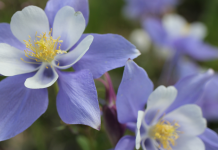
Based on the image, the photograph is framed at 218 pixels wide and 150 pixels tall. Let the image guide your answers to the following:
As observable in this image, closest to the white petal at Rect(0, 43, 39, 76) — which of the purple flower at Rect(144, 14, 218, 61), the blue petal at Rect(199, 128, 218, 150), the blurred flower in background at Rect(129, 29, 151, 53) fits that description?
the blue petal at Rect(199, 128, 218, 150)

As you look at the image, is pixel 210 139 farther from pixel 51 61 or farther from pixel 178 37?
pixel 178 37

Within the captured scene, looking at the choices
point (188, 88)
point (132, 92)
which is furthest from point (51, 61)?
point (188, 88)

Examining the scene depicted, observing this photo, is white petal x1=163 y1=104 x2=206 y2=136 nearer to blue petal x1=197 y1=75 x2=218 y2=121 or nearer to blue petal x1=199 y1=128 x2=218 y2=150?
blue petal x1=199 y1=128 x2=218 y2=150

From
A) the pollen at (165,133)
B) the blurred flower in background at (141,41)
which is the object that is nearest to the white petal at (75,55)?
the pollen at (165,133)

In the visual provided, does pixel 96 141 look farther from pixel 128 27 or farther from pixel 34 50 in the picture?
pixel 128 27

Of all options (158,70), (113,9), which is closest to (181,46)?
(158,70)
